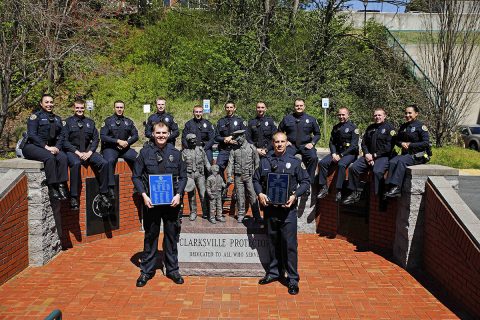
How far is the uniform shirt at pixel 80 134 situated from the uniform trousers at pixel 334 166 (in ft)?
14.7

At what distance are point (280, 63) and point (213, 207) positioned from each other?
573 inches

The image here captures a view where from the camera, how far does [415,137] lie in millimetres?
8164

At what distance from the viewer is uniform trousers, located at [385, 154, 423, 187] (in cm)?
788

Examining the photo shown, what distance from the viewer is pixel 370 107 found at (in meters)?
21.5

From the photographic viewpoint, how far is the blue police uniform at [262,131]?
1029 cm

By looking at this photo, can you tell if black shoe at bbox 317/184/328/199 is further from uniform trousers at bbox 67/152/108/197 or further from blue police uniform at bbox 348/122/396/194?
uniform trousers at bbox 67/152/108/197

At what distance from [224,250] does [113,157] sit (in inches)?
124

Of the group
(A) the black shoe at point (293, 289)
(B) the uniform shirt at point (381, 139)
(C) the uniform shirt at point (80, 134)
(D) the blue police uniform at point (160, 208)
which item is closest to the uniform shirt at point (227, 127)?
(C) the uniform shirt at point (80, 134)

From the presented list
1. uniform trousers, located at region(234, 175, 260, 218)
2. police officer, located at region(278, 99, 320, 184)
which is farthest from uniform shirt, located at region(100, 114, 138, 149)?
police officer, located at region(278, 99, 320, 184)

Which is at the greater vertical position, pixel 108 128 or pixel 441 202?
pixel 108 128

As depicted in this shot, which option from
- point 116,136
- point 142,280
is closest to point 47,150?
point 116,136

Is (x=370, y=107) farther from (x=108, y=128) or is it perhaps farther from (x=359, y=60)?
(x=108, y=128)

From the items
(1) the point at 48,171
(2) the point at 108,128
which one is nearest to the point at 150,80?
(2) the point at 108,128

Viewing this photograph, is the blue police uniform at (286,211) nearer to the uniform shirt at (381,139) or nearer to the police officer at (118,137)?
the uniform shirt at (381,139)
